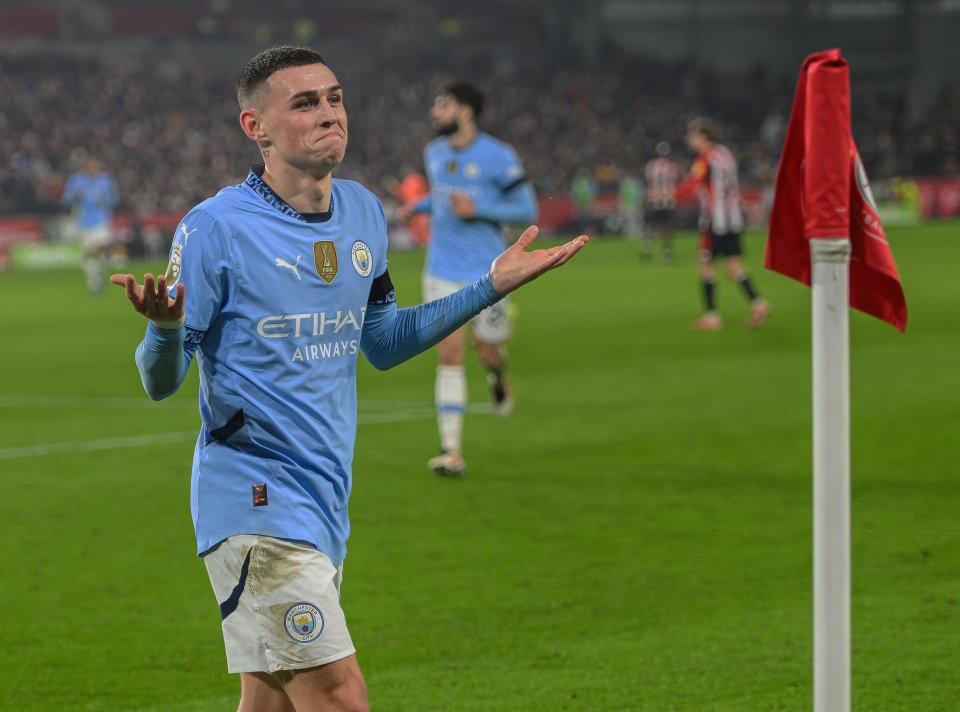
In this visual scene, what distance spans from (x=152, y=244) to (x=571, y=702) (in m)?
34.3

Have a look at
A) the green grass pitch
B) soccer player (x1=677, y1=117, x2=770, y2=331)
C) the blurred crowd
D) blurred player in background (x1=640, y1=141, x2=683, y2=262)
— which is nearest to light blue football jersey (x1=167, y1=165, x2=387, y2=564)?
the green grass pitch

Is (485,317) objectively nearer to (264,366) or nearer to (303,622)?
(264,366)

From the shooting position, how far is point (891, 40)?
51.2 m

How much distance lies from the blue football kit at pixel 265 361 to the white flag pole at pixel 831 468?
1009 millimetres

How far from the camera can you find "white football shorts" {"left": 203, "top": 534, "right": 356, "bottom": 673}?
11.5 feet

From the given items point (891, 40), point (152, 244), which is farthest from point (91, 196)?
point (891, 40)

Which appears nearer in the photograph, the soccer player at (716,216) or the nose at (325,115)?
the nose at (325,115)

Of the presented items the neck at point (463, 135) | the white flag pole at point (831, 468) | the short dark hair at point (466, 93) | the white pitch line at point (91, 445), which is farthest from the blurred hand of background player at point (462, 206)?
the white flag pole at point (831, 468)

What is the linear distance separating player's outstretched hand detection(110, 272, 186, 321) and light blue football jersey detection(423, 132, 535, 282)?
6.62 metres

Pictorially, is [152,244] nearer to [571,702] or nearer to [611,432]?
[611,432]

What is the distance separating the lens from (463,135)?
32.7ft

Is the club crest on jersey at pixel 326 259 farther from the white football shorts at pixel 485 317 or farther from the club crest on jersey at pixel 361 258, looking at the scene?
the white football shorts at pixel 485 317

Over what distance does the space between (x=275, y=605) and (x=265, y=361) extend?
1.94 feet

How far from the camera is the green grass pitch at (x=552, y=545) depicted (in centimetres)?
554
